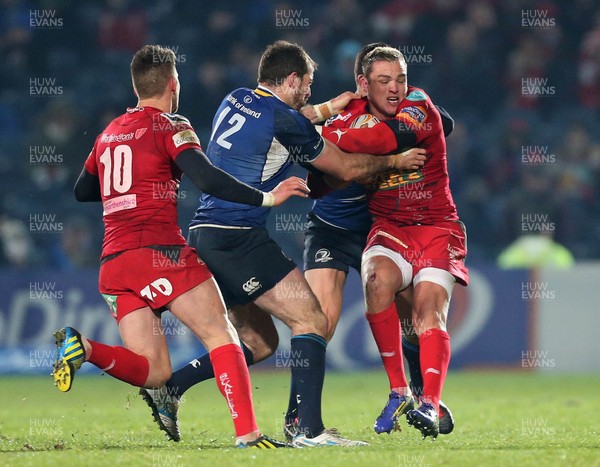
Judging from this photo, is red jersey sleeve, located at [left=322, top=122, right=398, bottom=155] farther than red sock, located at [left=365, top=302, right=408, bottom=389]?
No

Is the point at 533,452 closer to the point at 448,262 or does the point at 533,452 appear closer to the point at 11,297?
the point at 448,262

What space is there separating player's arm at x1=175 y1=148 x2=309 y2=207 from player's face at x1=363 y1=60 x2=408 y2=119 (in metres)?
1.36

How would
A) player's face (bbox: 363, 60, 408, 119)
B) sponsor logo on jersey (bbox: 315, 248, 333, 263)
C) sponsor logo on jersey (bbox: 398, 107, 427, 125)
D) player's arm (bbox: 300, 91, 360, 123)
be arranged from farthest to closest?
sponsor logo on jersey (bbox: 315, 248, 333, 263) < player's arm (bbox: 300, 91, 360, 123) < player's face (bbox: 363, 60, 408, 119) < sponsor logo on jersey (bbox: 398, 107, 427, 125)

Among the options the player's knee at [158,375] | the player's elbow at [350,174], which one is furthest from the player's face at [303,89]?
the player's knee at [158,375]

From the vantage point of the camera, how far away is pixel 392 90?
6.93m

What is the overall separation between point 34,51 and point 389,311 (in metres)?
11.2

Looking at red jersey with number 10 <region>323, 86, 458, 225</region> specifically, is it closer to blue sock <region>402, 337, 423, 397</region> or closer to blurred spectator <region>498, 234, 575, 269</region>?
blue sock <region>402, 337, 423, 397</region>

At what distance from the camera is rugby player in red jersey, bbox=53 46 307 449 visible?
19.2 feet

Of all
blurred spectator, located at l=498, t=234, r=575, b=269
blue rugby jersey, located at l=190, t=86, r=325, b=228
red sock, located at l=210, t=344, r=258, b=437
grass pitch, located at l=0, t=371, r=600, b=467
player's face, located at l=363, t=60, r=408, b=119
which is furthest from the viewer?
blurred spectator, located at l=498, t=234, r=575, b=269

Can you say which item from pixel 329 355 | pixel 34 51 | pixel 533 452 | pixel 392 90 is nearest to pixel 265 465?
pixel 533 452

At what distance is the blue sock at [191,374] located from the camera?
6.78 meters

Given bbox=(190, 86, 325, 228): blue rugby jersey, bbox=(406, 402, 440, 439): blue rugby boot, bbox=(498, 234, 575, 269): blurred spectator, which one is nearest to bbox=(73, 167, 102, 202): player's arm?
bbox=(190, 86, 325, 228): blue rugby jersey

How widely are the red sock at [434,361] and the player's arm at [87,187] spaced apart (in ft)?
6.95

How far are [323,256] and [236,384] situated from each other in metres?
1.76
